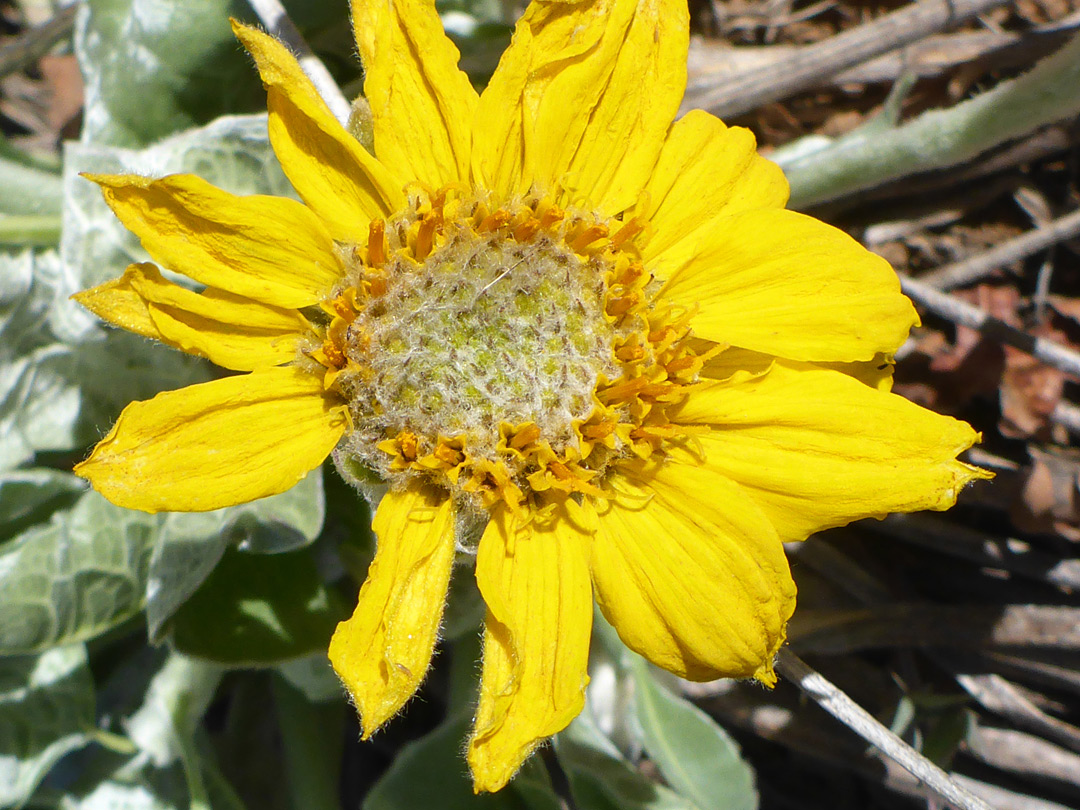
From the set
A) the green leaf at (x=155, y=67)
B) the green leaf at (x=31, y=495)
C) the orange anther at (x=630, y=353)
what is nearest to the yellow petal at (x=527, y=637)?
the orange anther at (x=630, y=353)

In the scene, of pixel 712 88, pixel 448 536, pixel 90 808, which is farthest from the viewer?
pixel 712 88

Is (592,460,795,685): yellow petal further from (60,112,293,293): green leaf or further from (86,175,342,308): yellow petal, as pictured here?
(60,112,293,293): green leaf

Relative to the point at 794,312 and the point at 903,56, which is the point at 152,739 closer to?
the point at 794,312

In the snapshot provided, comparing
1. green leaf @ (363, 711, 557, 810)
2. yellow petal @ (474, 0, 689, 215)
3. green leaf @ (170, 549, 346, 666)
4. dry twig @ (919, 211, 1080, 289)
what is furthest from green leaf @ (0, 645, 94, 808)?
dry twig @ (919, 211, 1080, 289)

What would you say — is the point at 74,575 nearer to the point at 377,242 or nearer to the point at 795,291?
the point at 377,242

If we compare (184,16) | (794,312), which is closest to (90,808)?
(184,16)

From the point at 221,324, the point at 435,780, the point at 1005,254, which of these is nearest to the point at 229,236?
the point at 221,324

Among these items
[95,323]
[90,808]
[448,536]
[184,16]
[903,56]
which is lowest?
[90,808]
